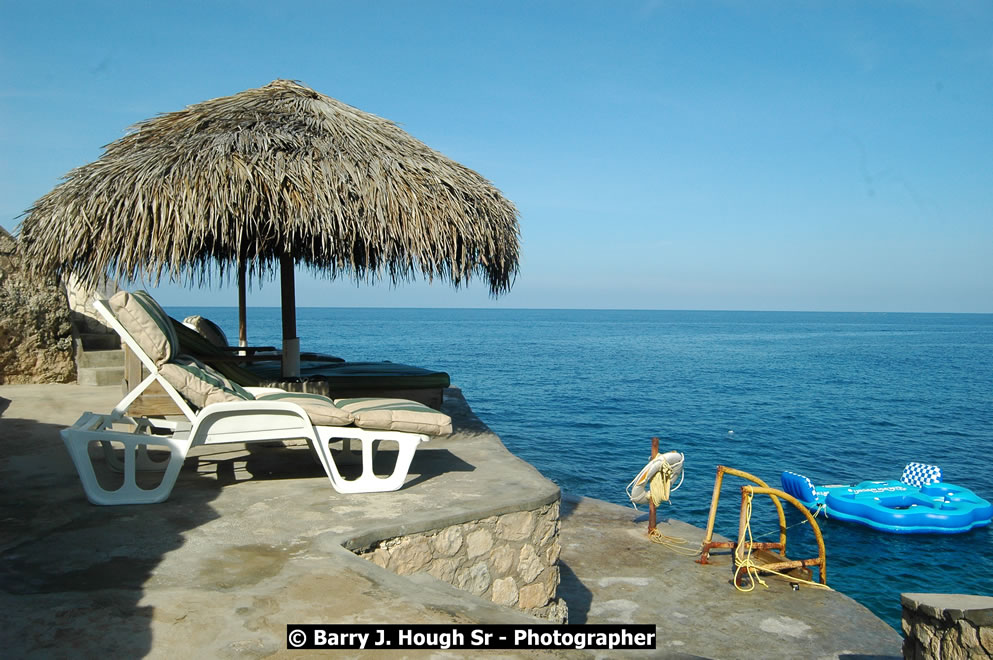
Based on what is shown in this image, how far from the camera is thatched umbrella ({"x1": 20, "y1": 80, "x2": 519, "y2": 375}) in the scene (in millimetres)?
4852

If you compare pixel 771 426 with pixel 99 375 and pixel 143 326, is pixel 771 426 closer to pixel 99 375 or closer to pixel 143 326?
pixel 99 375

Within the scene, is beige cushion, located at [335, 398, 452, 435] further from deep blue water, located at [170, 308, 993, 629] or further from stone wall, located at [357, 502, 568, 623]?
deep blue water, located at [170, 308, 993, 629]

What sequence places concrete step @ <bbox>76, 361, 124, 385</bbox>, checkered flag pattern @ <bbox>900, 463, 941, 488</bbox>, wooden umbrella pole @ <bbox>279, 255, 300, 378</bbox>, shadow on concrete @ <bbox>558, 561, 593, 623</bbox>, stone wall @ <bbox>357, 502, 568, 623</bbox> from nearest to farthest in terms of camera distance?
stone wall @ <bbox>357, 502, 568, 623</bbox> < shadow on concrete @ <bbox>558, 561, 593, 623</bbox> < wooden umbrella pole @ <bbox>279, 255, 300, 378</bbox> < concrete step @ <bbox>76, 361, 124, 385</bbox> < checkered flag pattern @ <bbox>900, 463, 941, 488</bbox>

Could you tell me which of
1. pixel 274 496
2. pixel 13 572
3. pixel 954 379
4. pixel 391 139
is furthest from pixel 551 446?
pixel 954 379

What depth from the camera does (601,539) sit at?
7.82 metres

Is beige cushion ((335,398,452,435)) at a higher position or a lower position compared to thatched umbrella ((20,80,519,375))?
lower

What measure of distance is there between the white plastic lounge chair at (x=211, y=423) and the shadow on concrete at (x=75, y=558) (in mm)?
264

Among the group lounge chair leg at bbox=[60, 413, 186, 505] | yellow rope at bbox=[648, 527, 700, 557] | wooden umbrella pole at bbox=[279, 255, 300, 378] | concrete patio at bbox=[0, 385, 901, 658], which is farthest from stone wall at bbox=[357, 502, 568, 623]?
yellow rope at bbox=[648, 527, 700, 557]

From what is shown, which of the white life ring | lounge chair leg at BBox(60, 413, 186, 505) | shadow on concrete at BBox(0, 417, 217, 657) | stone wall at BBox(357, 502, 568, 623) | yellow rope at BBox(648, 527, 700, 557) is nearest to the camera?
shadow on concrete at BBox(0, 417, 217, 657)

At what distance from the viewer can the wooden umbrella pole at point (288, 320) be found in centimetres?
611

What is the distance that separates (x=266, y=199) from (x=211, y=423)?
1.72 meters

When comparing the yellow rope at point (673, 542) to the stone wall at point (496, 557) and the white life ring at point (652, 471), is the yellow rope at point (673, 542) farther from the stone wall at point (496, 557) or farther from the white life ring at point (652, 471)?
the stone wall at point (496, 557)

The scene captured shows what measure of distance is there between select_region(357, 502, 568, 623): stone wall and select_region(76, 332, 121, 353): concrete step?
805cm

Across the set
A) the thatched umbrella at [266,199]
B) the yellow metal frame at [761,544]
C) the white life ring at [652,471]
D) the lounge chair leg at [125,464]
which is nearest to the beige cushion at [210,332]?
the thatched umbrella at [266,199]
